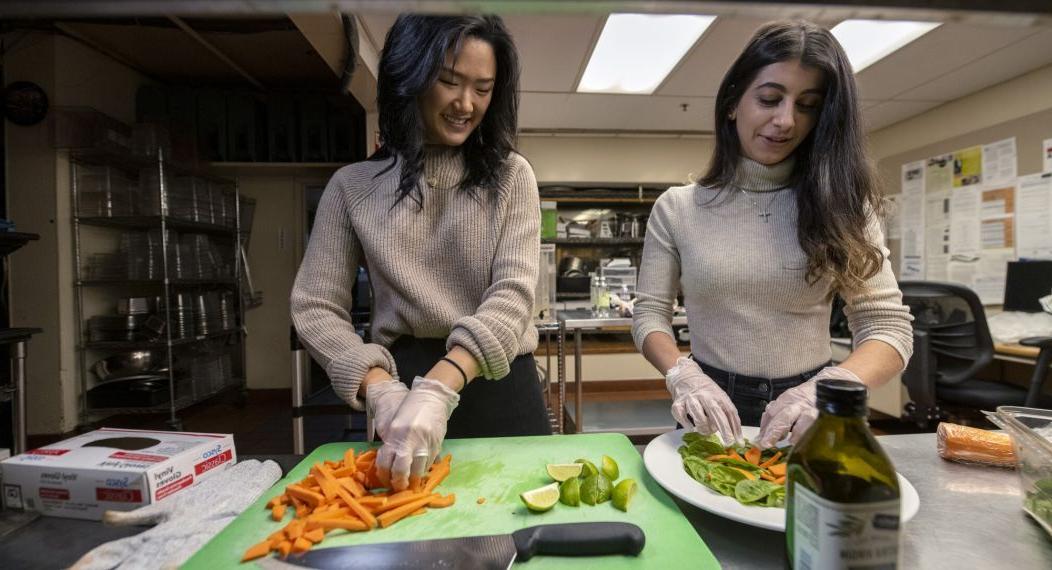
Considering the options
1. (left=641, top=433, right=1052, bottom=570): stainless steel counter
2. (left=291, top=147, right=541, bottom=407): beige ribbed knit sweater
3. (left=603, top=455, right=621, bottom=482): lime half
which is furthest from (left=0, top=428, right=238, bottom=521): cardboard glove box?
(left=641, top=433, right=1052, bottom=570): stainless steel counter

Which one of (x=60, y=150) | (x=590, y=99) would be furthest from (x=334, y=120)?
(x=590, y=99)

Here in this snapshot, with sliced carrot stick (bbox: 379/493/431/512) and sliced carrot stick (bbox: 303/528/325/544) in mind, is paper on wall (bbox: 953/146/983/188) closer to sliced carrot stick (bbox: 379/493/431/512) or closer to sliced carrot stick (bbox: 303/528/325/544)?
sliced carrot stick (bbox: 379/493/431/512)

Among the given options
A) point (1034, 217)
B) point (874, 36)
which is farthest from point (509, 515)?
point (1034, 217)

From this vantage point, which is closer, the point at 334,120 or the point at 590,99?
the point at 590,99

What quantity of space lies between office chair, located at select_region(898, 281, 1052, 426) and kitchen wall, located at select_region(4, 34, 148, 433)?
5.25m

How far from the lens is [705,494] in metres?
0.72

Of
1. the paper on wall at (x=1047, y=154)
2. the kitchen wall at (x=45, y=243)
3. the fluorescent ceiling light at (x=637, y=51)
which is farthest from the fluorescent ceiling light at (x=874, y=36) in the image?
the kitchen wall at (x=45, y=243)

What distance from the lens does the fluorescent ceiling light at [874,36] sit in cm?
285

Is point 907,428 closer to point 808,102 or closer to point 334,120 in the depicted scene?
point 808,102

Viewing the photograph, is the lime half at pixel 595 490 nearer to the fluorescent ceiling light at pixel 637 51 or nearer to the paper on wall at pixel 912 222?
the fluorescent ceiling light at pixel 637 51

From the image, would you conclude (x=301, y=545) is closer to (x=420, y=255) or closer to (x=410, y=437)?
(x=410, y=437)

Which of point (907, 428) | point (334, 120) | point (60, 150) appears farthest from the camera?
point (334, 120)

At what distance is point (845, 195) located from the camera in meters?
1.08

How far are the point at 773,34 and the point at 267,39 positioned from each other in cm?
358
